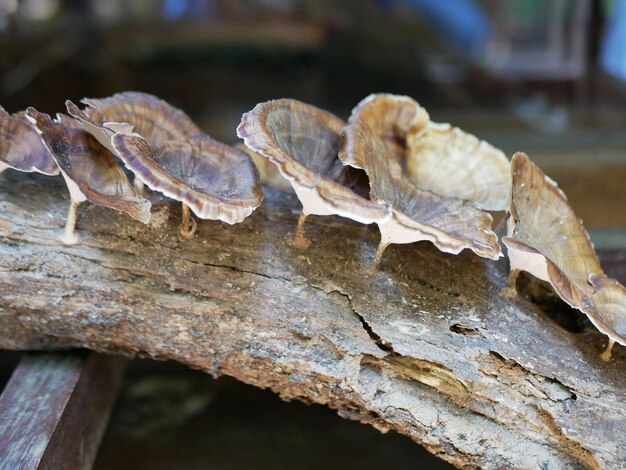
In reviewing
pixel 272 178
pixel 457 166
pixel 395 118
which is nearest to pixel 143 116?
pixel 272 178

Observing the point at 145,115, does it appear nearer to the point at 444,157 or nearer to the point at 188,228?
the point at 188,228

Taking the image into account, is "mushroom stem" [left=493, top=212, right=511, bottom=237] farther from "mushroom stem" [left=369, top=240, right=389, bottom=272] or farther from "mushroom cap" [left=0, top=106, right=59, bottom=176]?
"mushroom cap" [left=0, top=106, right=59, bottom=176]

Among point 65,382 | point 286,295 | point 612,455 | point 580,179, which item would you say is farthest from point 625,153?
point 65,382

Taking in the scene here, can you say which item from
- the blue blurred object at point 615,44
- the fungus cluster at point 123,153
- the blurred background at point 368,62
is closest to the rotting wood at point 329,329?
the fungus cluster at point 123,153

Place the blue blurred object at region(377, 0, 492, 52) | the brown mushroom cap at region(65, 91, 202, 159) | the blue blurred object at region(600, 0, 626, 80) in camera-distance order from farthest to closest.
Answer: the blue blurred object at region(377, 0, 492, 52)
the blue blurred object at region(600, 0, 626, 80)
the brown mushroom cap at region(65, 91, 202, 159)

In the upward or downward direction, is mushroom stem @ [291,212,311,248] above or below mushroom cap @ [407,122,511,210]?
below

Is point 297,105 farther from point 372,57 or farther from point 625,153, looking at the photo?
point 372,57

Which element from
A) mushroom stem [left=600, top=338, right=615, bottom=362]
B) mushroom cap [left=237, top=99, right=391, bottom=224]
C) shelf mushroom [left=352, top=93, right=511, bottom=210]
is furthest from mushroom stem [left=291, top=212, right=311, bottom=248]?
mushroom stem [left=600, top=338, right=615, bottom=362]
